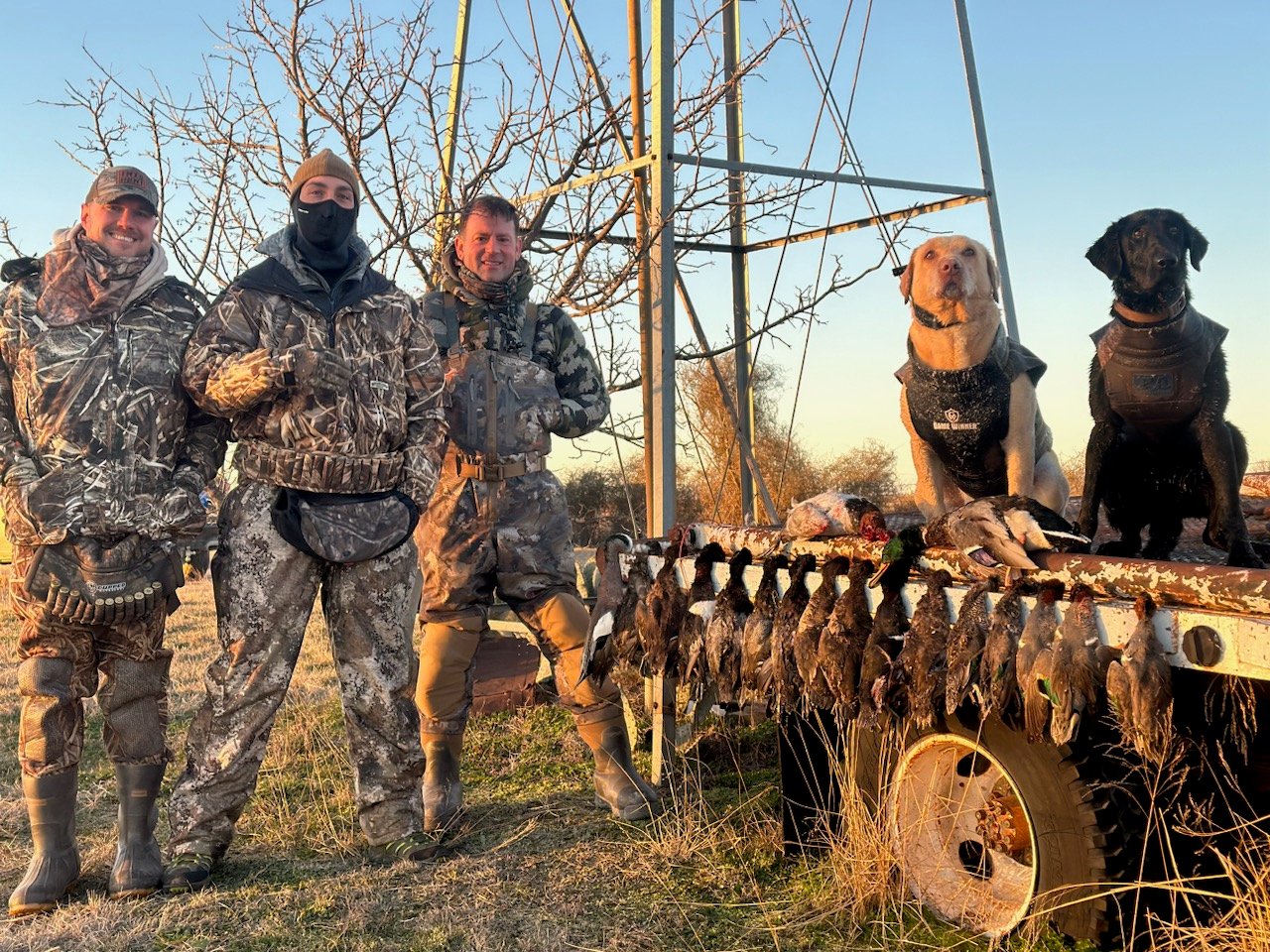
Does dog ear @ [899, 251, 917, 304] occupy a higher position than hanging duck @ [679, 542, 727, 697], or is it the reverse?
dog ear @ [899, 251, 917, 304]

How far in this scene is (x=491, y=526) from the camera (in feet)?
13.8

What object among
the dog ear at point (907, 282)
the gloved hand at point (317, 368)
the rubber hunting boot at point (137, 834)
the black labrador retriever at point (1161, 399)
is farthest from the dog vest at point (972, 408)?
the rubber hunting boot at point (137, 834)

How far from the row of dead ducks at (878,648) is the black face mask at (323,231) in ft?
4.98

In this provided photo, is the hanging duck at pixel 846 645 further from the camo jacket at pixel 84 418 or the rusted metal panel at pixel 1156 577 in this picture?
the camo jacket at pixel 84 418

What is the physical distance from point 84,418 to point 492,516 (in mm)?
1490

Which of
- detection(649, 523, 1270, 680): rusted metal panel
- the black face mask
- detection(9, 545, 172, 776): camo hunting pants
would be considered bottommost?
detection(9, 545, 172, 776): camo hunting pants

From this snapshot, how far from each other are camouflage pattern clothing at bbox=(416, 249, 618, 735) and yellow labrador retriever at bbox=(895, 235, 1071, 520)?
1435 millimetres

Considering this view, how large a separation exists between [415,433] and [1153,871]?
2679 millimetres

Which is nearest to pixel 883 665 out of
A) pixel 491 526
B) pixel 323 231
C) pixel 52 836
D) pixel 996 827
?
pixel 996 827

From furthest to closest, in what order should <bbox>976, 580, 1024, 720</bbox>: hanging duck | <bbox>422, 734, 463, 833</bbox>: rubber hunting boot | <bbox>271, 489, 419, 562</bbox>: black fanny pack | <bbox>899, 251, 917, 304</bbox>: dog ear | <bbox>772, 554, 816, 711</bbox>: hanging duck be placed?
<bbox>422, 734, 463, 833</bbox>: rubber hunting boot < <bbox>899, 251, 917, 304</bbox>: dog ear < <bbox>271, 489, 419, 562</bbox>: black fanny pack < <bbox>772, 554, 816, 711</bbox>: hanging duck < <bbox>976, 580, 1024, 720</bbox>: hanging duck

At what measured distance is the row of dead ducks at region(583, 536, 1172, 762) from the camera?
7.40 feet

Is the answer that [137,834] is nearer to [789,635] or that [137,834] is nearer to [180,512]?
[180,512]

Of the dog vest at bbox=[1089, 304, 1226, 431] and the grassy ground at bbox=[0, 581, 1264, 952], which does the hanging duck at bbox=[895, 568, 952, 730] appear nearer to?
the grassy ground at bbox=[0, 581, 1264, 952]

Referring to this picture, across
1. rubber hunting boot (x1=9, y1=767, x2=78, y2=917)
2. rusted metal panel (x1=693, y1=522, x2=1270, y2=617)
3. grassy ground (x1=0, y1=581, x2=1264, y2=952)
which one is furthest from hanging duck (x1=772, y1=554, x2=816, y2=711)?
rubber hunting boot (x1=9, y1=767, x2=78, y2=917)
